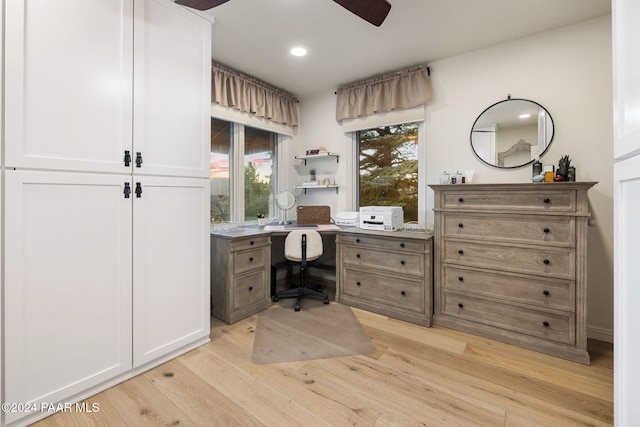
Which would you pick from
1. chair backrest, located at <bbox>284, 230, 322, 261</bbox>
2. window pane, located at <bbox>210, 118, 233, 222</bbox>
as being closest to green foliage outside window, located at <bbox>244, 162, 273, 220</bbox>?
window pane, located at <bbox>210, 118, 233, 222</bbox>

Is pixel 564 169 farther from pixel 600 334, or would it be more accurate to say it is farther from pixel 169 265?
pixel 169 265

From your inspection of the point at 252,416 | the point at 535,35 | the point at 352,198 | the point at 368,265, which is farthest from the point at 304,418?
the point at 535,35

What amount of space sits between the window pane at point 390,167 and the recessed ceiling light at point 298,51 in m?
1.23

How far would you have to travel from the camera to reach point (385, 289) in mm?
2670

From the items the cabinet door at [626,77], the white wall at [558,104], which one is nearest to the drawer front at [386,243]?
the white wall at [558,104]

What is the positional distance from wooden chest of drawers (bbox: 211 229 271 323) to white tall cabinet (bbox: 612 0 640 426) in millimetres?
2300

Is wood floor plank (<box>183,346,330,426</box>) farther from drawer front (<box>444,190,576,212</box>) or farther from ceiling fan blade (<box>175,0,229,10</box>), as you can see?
ceiling fan blade (<box>175,0,229,10</box>)

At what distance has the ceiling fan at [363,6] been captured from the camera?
156 centimetres

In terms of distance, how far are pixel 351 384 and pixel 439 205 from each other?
1.58 m

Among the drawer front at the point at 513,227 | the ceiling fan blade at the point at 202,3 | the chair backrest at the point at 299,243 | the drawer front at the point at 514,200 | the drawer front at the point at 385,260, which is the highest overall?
the ceiling fan blade at the point at 202,3

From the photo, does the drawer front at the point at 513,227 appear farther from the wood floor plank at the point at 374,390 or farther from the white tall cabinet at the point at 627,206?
the white tall cabinet at the point at 627,206

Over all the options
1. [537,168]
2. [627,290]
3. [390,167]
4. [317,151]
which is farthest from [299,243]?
[627,290]

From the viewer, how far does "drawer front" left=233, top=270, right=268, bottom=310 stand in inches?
99.2

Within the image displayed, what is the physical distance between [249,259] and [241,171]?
120 cm
